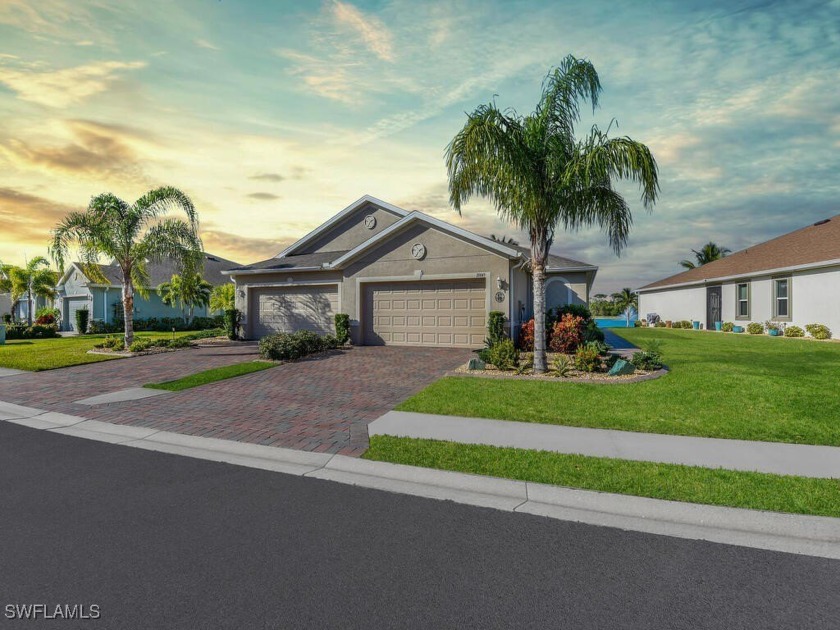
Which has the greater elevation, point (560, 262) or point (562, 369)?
point (560, 262)

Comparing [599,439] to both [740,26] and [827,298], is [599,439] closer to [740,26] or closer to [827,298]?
[740,26]

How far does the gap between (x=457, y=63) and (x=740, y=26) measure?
21.8ft

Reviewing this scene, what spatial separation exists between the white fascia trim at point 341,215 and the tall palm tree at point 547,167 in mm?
11355

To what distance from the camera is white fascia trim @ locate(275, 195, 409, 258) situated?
73.4ft

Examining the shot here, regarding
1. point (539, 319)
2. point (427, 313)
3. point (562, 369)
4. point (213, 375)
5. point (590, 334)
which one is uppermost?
point (427, 313)

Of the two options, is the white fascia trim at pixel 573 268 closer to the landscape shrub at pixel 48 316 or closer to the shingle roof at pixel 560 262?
the shingle roof at pixel 560 262

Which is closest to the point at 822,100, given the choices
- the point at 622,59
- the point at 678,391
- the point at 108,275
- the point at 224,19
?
the point at 622,59

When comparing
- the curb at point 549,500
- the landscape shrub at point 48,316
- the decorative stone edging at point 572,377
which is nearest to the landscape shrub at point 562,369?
the decorative stone edging at point 572,377

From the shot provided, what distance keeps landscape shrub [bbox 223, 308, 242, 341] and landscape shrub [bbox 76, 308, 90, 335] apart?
49.4ft

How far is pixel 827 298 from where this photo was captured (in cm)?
1878

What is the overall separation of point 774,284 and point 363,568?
86.9 feet

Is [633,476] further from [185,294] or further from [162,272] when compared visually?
[162,272]

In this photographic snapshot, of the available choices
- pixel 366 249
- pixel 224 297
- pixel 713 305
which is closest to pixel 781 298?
pixel 713 305

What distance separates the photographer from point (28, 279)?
102ft
